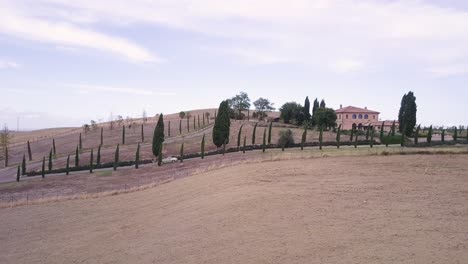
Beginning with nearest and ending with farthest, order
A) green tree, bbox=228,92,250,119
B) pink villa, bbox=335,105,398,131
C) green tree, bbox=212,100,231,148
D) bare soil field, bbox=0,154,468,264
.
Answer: bare soil field, bbox=0,154,468,264
green tree, bbox=212,100,231,148
pink villa, bbox=335,105,398,131
green tree, bbox=228,92,250,119

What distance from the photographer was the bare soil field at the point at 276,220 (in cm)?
1367

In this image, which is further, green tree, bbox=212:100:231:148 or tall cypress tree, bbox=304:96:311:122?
tall cypress tree, bbox=304:96:311:122

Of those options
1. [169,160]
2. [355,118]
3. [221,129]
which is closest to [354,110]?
[355,118]

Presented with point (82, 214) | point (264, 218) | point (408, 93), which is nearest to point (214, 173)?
point (82, 214)

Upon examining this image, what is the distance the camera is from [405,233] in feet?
46.5

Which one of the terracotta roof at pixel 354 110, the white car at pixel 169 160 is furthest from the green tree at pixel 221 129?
the terracotta roof at pixel 354 110

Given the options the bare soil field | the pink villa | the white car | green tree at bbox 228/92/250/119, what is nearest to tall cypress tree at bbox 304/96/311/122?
the pink villa

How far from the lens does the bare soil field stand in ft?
44.9

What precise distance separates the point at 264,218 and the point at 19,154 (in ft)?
254

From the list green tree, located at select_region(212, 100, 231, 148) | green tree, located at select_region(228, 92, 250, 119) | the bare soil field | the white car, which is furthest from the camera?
Answer: green tree, located at select_region(228, 92, 250, 119)

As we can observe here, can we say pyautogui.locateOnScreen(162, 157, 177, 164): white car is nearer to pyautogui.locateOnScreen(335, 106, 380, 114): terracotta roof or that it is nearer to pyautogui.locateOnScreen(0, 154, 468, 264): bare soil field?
pyautogui.locateOnScreen(0, 154, 468, 264): bare soil field

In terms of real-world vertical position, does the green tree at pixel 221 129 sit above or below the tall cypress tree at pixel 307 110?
below

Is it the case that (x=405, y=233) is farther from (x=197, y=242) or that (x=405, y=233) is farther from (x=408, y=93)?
(x=408, y=93)

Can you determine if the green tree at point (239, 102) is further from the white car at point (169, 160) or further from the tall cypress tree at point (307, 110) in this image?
the white car at point (169, 160)
